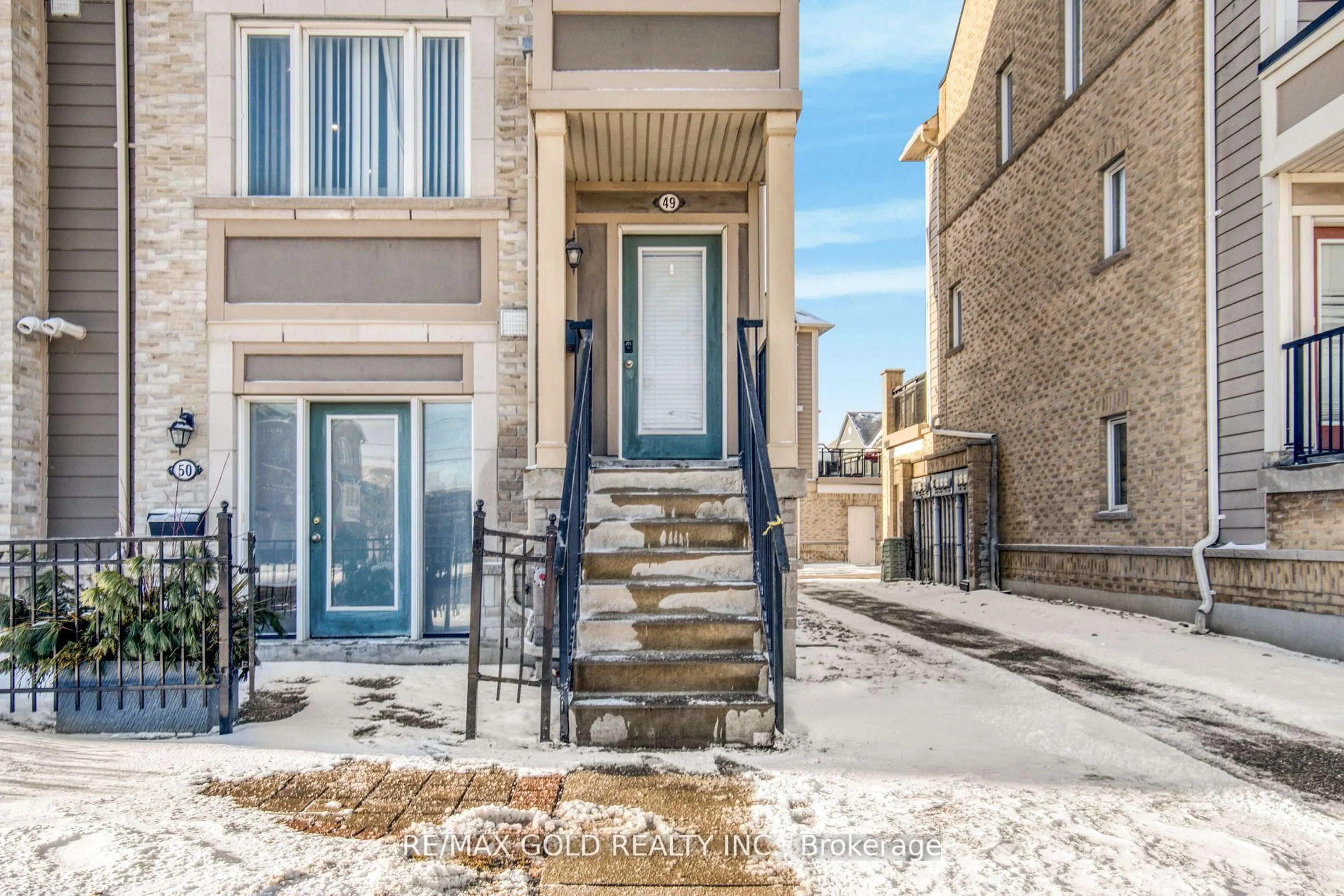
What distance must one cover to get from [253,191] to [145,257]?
3.09 ft

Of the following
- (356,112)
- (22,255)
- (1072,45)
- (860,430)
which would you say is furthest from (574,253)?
(860,430)

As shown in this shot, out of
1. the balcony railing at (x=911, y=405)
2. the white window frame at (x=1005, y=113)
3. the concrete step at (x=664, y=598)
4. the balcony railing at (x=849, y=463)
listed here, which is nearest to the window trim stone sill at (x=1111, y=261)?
the white window frame at (x=1005, y=113)

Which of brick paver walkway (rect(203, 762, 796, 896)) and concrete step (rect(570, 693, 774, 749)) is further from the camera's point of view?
concrete step (rect(570, 693, 774, 749))

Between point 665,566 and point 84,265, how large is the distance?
5133 millimetres

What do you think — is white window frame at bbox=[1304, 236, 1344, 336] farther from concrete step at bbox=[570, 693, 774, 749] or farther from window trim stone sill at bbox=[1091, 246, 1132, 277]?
concrete step at bbox=[570, 693, 774, 749]

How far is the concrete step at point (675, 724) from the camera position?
4.46 m

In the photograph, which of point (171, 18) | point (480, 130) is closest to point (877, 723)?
point (480, 130)

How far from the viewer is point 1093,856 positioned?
3139 mm

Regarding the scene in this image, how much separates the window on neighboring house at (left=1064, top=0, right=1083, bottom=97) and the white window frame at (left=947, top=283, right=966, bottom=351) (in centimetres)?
420

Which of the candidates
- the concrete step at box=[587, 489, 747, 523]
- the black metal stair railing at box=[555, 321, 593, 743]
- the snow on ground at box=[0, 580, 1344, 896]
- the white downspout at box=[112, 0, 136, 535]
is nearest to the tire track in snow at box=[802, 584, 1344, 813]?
the snow on ground at box=[0, 580, 1344, 896]

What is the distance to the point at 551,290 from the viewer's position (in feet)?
20.7

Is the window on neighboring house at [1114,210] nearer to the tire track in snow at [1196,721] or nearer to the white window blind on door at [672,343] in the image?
the tire track in snow at [1196,721]

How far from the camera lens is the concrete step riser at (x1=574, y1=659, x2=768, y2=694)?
15.4ft

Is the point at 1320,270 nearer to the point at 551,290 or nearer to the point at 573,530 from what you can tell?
the point at 551,290
